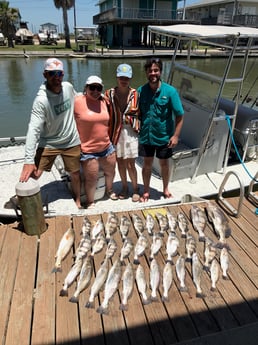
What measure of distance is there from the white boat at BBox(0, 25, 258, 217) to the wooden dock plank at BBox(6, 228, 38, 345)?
74cm

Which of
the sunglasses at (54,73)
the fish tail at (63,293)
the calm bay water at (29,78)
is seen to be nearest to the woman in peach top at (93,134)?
the sunglasses at (54,73)

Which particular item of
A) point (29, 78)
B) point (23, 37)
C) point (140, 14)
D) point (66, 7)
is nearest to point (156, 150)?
point (29, 78)

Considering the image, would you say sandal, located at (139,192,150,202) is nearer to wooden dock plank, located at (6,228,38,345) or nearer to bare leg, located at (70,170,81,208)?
bare leg, located at (70,170,81,208)

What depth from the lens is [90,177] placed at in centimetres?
403

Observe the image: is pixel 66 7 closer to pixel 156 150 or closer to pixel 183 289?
pixel 156 150

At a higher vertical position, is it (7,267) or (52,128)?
(52,128)

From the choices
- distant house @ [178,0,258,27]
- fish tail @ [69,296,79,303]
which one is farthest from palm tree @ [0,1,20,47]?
fish tail @ [69,296,79,303]

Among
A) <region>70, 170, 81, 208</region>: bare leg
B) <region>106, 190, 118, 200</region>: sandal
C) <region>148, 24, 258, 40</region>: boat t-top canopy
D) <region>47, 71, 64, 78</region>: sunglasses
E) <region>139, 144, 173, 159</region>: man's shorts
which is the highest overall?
<region>148, 24, 258, 40</region>: boat t-top canopy

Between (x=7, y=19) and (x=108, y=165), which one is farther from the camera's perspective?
(x=7, y=19)

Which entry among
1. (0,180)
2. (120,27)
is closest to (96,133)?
(0,180)

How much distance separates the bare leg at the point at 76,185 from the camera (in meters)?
4.02

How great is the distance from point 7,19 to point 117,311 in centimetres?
4112

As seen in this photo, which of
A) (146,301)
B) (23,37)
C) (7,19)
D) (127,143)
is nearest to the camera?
(146,301)

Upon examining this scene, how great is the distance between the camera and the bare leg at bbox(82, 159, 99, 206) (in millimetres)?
3900
